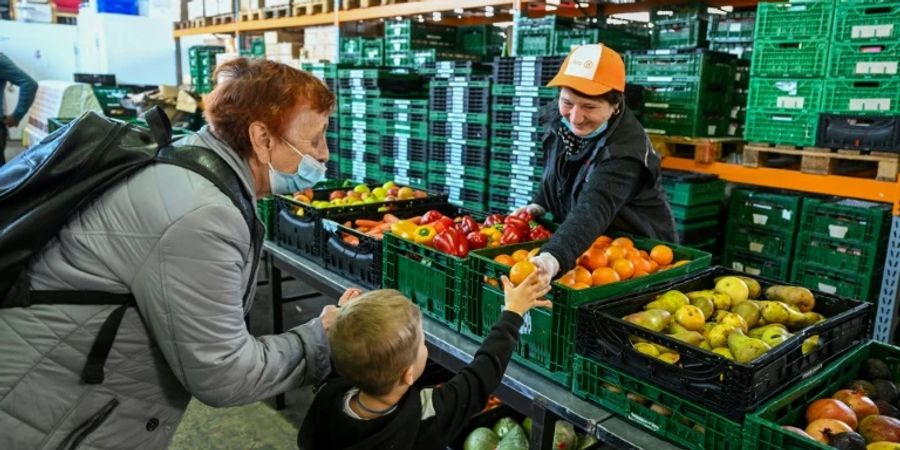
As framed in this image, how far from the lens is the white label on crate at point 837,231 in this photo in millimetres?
4207

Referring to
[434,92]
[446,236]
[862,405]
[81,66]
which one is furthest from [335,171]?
[81,66]

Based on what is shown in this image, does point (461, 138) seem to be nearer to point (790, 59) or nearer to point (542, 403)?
point (790, 59)

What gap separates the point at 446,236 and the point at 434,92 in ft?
9.90

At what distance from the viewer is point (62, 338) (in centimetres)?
149

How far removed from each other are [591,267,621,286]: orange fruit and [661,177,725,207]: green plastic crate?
95.6 inches

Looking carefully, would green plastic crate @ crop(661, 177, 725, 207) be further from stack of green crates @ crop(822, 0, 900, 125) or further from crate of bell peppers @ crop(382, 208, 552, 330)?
crate of bell peppers @ crop(382, 208, 552, 330)

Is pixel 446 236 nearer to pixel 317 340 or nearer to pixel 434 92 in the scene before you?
pixel 317 340

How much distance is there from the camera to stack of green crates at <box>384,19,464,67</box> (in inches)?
256

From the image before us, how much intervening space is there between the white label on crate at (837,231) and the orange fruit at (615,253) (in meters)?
2.47

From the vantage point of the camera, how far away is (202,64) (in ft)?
34.2

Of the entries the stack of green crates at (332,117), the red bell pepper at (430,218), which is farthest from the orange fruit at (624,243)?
the stack of green crates at (332,117)

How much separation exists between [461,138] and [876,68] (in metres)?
2.82

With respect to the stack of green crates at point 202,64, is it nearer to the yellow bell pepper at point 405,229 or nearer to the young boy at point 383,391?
the yellow bell pepper at point 405,229

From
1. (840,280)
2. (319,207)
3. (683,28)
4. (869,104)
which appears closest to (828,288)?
(840,280)
